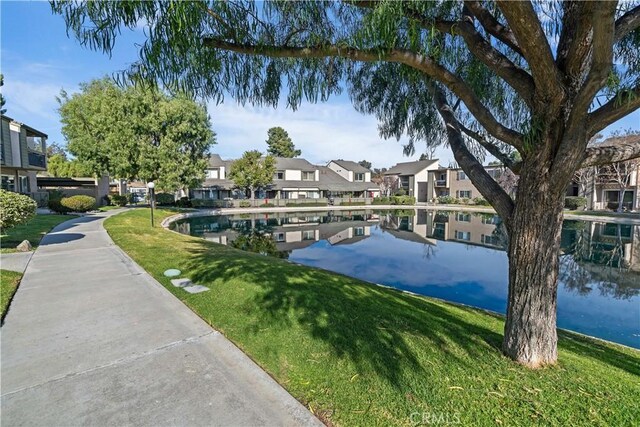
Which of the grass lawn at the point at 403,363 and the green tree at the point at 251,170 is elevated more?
the green tree at the point at 251,170

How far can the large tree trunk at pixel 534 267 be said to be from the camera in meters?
3.29

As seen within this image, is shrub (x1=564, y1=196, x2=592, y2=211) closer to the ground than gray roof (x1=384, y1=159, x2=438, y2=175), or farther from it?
closer to the ground

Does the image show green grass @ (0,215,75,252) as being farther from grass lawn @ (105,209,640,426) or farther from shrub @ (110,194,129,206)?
shrub @ (110,194,129,206)

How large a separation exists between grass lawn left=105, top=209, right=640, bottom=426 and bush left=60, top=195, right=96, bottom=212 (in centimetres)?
2092

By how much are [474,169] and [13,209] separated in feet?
38.0

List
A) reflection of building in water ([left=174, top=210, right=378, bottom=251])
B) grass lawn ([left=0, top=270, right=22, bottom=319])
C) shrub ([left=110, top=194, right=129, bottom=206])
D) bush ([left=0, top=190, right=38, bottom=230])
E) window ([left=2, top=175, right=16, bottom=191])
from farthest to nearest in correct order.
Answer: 1. shrub ([left=110, top=194, right=129, bottom=206])
2. window ([left=2, top=175, right=16, bottom=191])
3. reflection of building in water ([left=174, top=210, right=378, bottom=251])
4. bush ([left=0, top=190, right=38, bottom=230])
5. grass lawn ([left=0, top=270, right=22, bottom=319])

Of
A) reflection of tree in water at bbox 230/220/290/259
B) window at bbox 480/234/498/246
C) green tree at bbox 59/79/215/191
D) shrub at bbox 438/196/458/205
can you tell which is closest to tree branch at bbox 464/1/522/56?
reflection of tree in water at bbox 230/220/290/259

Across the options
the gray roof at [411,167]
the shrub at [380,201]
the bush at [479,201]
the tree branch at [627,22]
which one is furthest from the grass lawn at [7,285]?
the gray roof at [411,167]

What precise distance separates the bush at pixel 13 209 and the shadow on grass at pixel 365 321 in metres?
5.75

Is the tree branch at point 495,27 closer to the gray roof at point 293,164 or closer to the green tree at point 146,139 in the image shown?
the green tree at point 146,139

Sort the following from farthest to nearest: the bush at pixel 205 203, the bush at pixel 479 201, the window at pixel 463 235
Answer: the bush at pixel 479 201 < the bush at pixel 205 203 < the window at pixel 463 235

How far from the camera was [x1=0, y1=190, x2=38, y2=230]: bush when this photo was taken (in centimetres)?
843

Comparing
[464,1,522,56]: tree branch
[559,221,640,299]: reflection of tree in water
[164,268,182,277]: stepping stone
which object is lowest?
[559,221,640,299]: reflection of tree in water

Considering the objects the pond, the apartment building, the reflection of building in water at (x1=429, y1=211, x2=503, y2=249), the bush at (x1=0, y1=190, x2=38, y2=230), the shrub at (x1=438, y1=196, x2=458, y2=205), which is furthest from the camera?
the shrub at (x1=438, y1=196, x2=458, y2=205)
